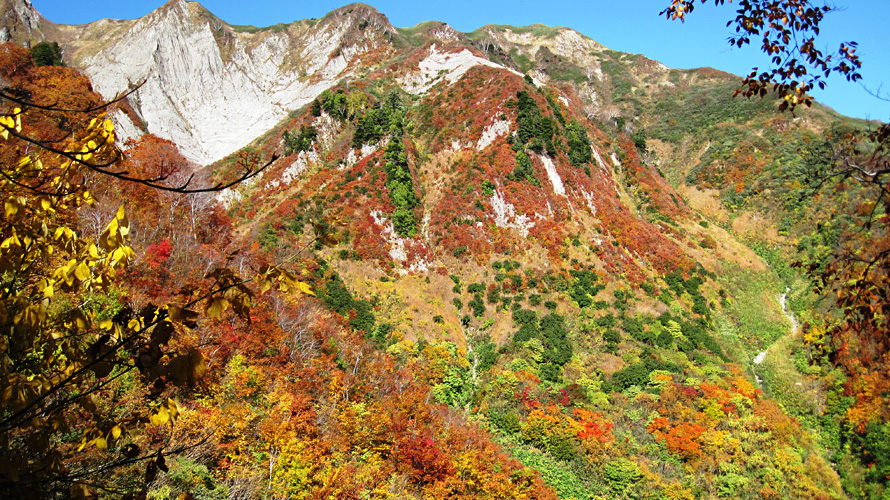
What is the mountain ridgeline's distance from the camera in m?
12.4

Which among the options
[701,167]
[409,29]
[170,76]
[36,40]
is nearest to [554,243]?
[701,167]

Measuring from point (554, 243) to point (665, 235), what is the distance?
1358 cm

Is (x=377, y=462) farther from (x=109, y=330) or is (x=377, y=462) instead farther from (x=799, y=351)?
(x=799, y=351)

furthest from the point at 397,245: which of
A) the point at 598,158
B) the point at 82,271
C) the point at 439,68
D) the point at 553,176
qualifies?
the point at 439,68

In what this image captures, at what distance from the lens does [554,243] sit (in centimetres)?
3225

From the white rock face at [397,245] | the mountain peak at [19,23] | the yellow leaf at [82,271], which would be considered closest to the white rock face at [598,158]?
the white rock face at [397,245]

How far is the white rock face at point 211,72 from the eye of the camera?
50.1 metres

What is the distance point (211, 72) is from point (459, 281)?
51686 millimetres

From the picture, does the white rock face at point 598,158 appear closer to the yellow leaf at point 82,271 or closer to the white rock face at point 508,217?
the white rock face at point 508,217

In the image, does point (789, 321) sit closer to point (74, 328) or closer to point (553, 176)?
point (553, 176)

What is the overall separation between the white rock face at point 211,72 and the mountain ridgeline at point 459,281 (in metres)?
0.40

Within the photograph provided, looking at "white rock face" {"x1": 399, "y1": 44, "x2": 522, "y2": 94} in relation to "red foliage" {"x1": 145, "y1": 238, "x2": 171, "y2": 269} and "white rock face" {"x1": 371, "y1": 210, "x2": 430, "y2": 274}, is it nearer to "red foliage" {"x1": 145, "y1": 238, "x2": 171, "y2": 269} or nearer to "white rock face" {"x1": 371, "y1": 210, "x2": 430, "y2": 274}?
"white rock face" {"x1": 371, "y1": 210, "x2": 430, "y2": 274}

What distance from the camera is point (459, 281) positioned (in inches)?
1185

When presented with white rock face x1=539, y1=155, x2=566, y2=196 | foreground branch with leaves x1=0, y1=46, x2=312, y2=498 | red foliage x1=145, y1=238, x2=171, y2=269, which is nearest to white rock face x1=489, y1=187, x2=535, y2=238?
white rock face x1=539, y1=155, x2=566, y2=196
